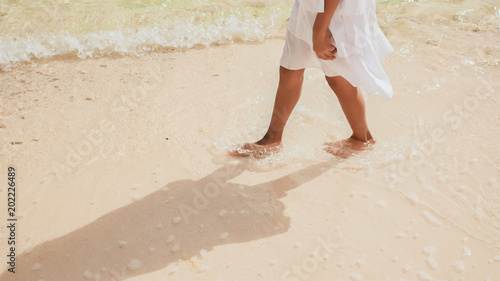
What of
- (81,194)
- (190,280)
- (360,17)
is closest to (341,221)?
(190,280)

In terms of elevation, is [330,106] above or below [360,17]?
below

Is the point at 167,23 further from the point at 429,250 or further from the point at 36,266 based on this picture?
the point at 429,250

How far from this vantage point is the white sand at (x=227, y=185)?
1847mm

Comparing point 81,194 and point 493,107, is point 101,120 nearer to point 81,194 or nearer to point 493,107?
point 81,194

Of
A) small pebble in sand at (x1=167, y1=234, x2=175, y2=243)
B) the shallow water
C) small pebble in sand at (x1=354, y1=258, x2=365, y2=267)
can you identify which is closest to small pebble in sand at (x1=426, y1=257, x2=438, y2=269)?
small pebble in sand at (x1=354, y1=258, x2=365, y2=267)

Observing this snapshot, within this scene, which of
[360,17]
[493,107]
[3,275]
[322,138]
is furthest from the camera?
[493,107]

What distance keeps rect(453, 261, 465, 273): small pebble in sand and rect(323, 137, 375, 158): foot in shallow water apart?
762mm

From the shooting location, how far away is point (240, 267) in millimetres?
1829

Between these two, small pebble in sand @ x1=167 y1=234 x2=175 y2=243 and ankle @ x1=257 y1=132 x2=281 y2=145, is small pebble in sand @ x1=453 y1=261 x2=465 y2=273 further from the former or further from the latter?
Answer: small pebble in sand @ x1=167 y1=234 x2=175 y2=243

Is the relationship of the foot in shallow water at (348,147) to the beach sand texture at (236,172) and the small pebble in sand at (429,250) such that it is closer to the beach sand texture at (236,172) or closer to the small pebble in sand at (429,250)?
the beach sand texture at (236,172)

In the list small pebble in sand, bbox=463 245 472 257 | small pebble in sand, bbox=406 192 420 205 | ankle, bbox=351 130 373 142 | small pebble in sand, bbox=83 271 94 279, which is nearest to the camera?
small pebble in sand, bbox=83 271 94 279

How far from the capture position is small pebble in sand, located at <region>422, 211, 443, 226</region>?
202 cm

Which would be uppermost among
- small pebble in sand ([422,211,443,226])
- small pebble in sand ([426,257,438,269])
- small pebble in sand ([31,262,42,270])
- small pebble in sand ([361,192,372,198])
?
small pebble in sand ([361,192,372,198])

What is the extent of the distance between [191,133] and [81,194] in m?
0.69
